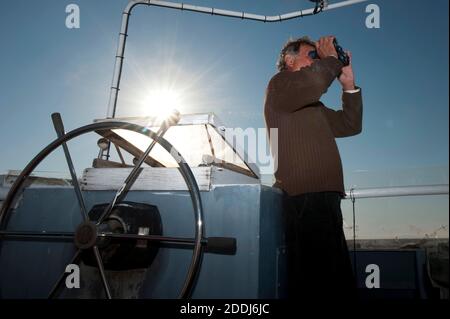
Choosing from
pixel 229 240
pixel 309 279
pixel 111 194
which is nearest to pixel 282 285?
pixel 309 279

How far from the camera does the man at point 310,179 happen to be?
121cm

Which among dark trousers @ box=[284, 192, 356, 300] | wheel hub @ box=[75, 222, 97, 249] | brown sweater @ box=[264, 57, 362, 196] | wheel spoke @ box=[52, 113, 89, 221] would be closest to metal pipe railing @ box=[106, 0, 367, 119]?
wheel spoke @ box=[52, 113, 89, 221]

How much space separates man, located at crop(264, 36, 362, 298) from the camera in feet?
3.99

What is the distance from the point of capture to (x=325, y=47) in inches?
56.9

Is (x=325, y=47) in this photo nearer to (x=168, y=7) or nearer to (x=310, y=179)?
(x=310, y=179)

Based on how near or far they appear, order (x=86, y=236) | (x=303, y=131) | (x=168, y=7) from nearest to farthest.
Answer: (x=86, y=236), (x=303, y=131), (x=168, y=7)

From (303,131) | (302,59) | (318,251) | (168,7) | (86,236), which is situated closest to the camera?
(86,236)

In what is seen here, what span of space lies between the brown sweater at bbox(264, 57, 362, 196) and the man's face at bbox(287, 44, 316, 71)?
0.76 ft

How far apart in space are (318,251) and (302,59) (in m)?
0.97

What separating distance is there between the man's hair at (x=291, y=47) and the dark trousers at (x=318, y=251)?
80 centimetres

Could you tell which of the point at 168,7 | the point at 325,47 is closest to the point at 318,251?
the point at 325,47
